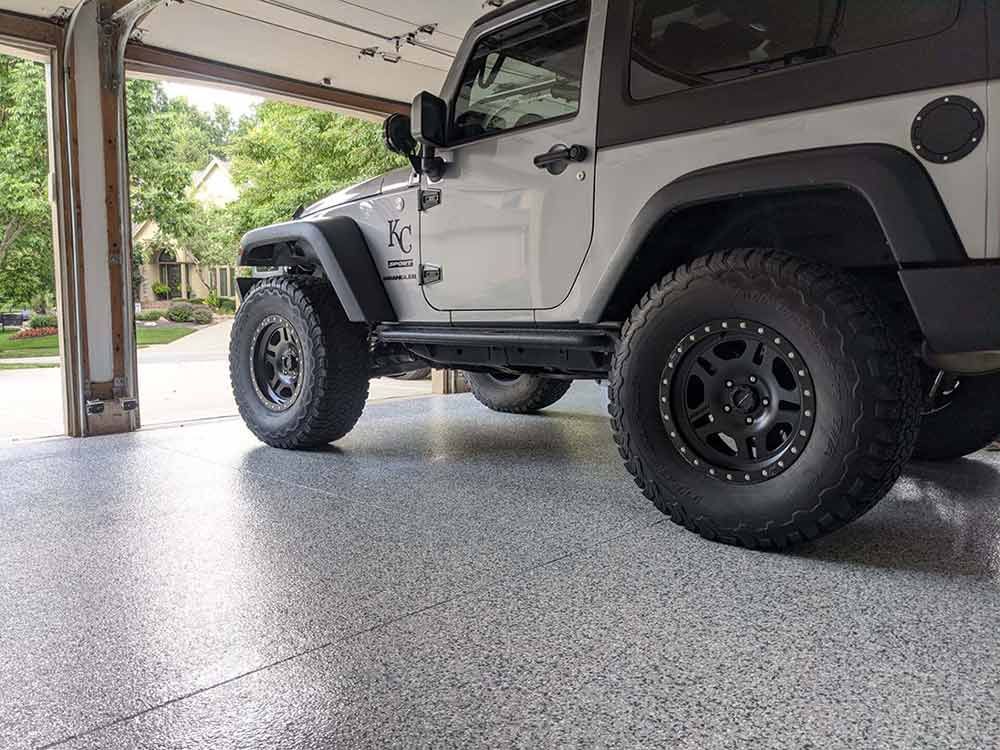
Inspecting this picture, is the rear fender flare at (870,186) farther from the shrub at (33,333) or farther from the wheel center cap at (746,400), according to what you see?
the shrub at (33,333)

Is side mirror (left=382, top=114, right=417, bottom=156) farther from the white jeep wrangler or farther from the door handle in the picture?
the door handle

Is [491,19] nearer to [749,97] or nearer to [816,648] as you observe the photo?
[749,97]

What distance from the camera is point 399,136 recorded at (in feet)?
11.0

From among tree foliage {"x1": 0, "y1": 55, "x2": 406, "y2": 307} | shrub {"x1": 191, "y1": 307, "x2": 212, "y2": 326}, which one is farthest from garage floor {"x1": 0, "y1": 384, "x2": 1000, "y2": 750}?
shrub {"x1": 191, "y1": 307, "x2": 212, "y2": 326}

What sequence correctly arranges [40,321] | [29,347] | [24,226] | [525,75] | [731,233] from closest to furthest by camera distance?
[731,233]
[525,75]
[24,226]
[29,347]
[40,321]

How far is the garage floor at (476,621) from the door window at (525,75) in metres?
1.52

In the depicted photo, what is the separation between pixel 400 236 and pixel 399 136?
45cm

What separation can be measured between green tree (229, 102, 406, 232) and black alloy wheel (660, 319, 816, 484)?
416 inches

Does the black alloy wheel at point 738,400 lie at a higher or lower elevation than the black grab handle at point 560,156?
lower

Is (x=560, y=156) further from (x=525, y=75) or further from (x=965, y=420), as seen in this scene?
(x=965, y=420)

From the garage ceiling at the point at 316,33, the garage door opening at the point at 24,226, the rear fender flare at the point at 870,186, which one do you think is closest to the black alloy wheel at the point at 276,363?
the garage ceiling at the point at 316,33

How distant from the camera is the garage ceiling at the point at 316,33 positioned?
4812 millimetres

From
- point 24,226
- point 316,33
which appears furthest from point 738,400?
point 24,226

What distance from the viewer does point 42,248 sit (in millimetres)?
13203
